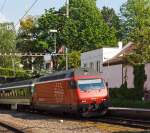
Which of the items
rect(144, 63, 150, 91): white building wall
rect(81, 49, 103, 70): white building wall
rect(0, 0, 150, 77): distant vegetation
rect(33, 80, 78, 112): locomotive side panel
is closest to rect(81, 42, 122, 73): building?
rect(81, 49, 103, 70): white building wall

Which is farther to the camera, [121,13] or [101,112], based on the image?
[121,13]

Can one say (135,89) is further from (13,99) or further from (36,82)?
(36,82)

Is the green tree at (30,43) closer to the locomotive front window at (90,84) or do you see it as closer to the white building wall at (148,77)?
the white building wall at (148,77)

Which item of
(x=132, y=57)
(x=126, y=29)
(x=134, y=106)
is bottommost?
(x=134, y=106)

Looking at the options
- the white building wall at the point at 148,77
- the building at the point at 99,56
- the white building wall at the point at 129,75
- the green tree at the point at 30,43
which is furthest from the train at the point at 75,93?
the green tree at the point at 30,43

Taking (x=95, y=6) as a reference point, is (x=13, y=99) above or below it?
below

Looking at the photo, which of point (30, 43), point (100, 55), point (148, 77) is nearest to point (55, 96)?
point (148, 77)

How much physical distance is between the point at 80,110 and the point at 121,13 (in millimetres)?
71676

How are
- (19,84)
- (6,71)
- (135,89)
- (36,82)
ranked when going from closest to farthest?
(36,82)
(19,84)
(135,89)
(6,71)

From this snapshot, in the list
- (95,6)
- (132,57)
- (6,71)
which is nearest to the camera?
(132,57)

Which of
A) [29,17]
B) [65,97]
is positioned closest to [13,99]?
[65,97]

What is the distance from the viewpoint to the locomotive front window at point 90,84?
3206 cm

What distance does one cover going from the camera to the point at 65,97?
33.4m

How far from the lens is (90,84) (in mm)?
32281
